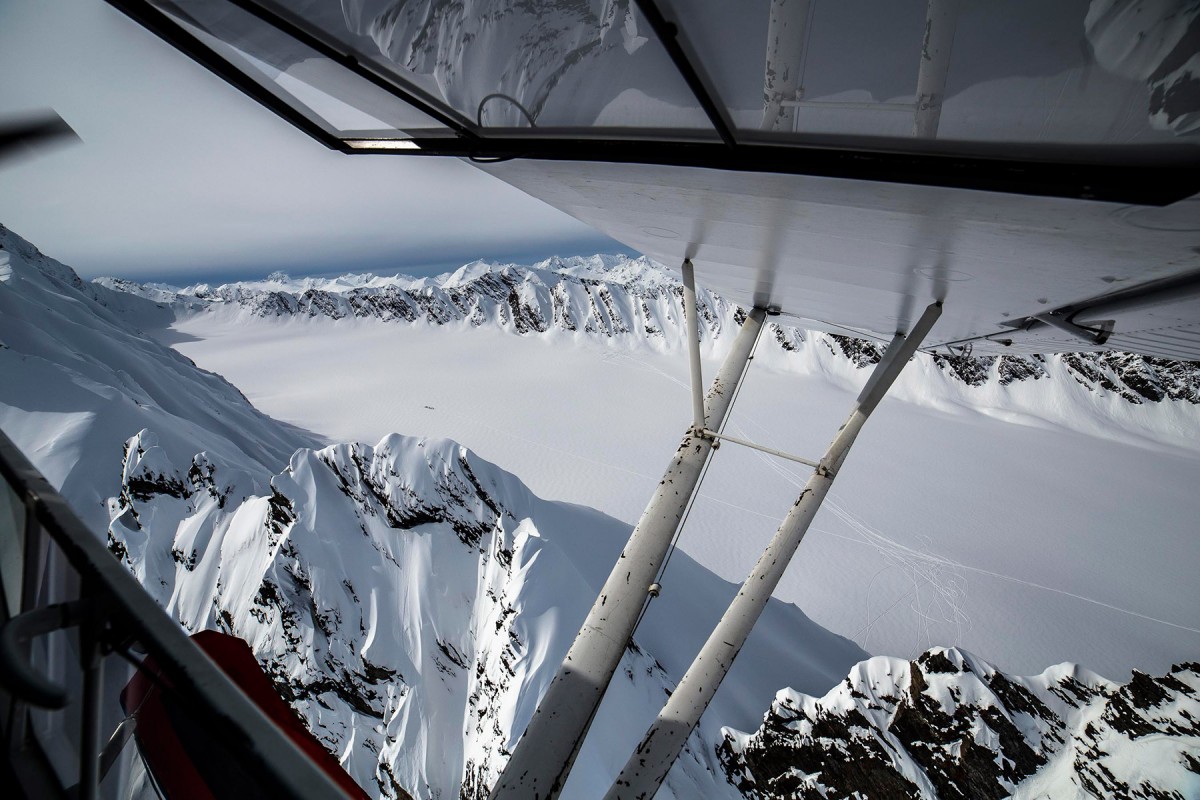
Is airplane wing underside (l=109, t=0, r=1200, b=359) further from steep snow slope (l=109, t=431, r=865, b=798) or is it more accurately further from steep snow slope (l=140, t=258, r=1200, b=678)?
steep snow slope (l=140, t=258, r=1200, b=678)

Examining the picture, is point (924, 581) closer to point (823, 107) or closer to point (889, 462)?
point (889, 462)

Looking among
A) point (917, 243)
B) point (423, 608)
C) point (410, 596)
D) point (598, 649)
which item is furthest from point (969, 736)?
point (410, 596)

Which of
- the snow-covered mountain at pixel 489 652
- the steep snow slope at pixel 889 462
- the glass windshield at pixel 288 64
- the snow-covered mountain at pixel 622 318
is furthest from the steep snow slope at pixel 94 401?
the snow-covered mountain at pixel 622 318

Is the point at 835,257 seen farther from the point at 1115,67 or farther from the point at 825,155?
the point at 1115,67

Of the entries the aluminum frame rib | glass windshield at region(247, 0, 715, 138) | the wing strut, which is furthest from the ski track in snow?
glass windshield at region(247, 0, 715, 138)

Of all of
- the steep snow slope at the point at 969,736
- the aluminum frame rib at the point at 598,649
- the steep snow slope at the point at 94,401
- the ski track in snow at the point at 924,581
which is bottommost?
the steep snow slope at the point at 94,401

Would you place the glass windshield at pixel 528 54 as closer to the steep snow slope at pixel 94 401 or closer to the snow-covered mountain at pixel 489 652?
the snow-covered mountain at pixel 489 652

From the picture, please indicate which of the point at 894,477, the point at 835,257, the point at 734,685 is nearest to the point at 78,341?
the point at 734,685
